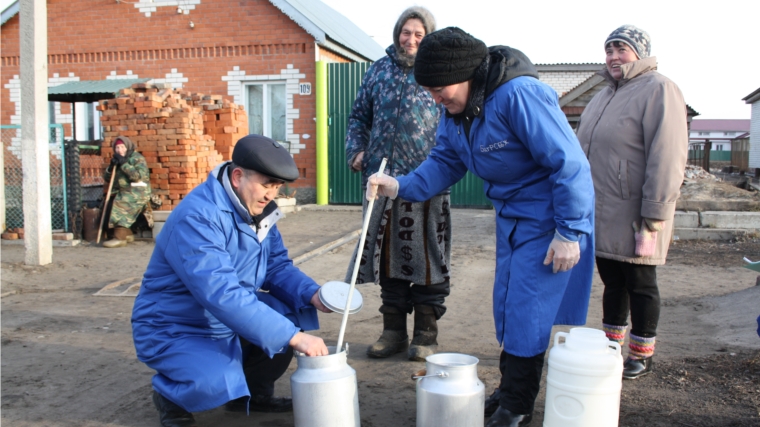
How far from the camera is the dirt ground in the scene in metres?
2.93

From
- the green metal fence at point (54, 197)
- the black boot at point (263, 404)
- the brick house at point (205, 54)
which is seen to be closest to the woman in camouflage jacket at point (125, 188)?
the green metal fence at point (54, 197)

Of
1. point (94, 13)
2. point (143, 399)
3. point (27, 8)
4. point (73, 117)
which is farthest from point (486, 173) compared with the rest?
point (94, 13)

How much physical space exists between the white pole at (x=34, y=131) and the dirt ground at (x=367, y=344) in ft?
1.21

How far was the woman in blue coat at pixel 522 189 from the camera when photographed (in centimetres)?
240

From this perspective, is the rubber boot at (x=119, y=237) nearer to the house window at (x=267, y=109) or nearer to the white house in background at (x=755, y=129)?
the house window at (x=267, y=109)

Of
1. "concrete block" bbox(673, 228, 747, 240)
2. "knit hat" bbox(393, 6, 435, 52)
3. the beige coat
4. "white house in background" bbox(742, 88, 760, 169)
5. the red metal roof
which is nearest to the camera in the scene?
the beige coat

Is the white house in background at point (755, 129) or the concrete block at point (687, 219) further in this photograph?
the white house in background at point (755, 129)

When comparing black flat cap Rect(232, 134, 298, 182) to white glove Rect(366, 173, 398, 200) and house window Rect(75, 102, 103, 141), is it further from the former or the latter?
house window Rect(75, 102, 103, 141)

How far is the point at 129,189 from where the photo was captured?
8.72m

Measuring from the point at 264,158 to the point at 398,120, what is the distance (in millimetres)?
1337

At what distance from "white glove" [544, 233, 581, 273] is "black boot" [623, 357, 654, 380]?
123 centimetres

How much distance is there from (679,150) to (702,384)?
1219 mm

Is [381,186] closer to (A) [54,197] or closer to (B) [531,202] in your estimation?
(B) [531,202]

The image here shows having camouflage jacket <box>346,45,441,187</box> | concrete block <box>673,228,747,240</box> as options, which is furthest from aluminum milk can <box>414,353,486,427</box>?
concrete block <box>673,228,747,240</box>
